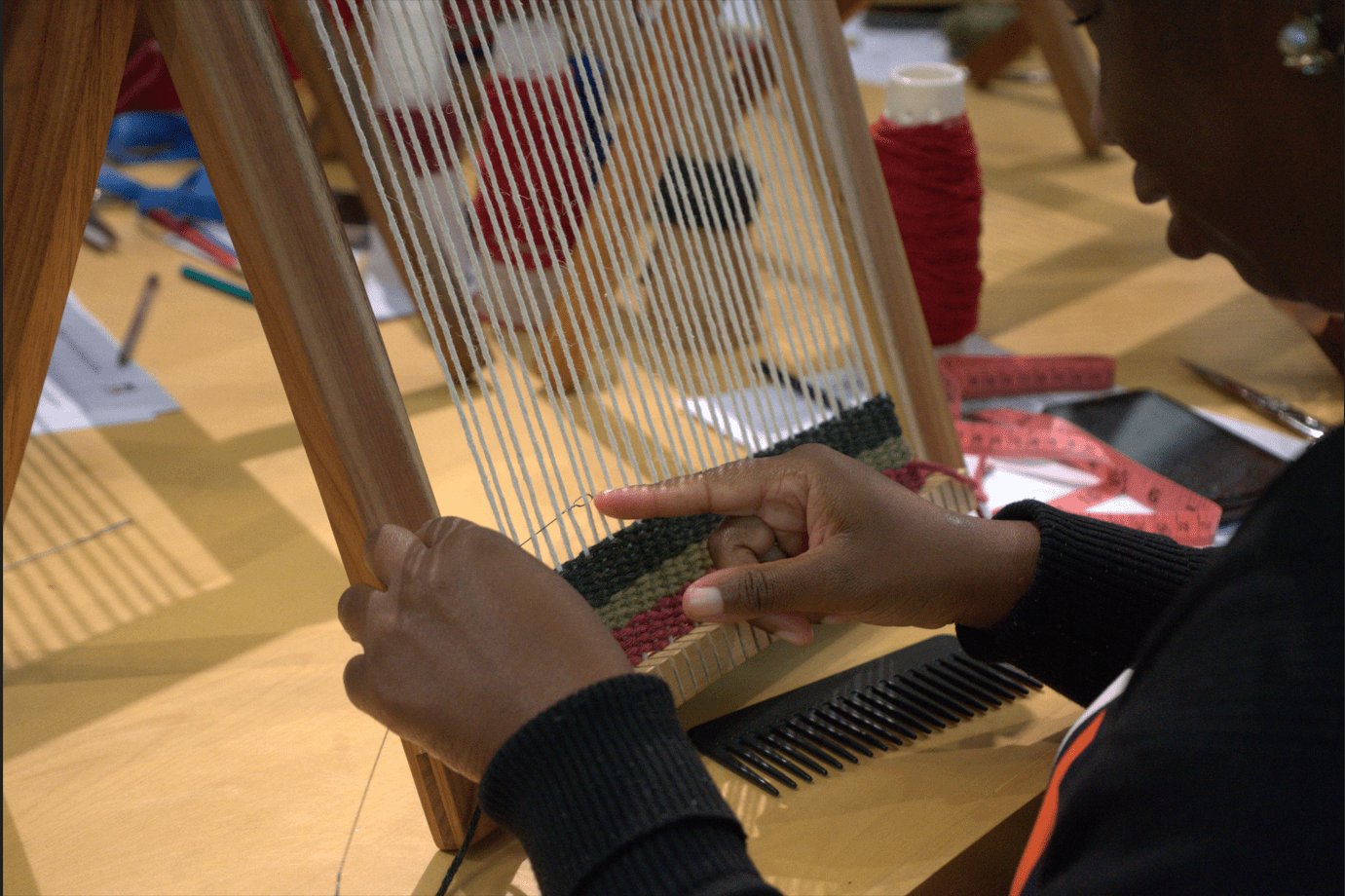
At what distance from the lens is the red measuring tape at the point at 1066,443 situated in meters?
0.88

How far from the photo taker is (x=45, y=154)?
515 millimetres

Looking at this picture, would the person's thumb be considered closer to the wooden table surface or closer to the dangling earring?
the wooden table surface

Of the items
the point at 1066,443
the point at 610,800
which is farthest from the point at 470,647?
the point at 1066,443

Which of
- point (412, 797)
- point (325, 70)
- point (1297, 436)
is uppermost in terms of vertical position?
point (325, 70)

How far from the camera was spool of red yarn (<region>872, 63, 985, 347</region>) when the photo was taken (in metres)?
1.09

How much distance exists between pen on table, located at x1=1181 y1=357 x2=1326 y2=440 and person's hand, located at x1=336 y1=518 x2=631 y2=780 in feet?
2.59

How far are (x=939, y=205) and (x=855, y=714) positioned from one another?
0.61 m

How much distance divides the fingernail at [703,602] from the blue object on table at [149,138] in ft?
4.60

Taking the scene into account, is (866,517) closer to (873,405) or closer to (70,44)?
(873,405)

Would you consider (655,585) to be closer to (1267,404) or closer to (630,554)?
(630,554)

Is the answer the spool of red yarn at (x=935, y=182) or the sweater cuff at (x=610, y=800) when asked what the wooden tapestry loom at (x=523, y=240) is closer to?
the sweater cuff at (x=610, y=800)

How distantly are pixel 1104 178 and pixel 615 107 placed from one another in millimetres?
1200

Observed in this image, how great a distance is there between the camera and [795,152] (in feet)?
2.67

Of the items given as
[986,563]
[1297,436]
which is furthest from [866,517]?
[1297,436]
